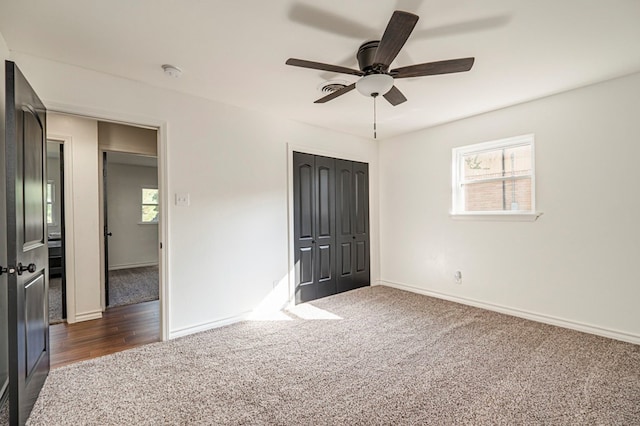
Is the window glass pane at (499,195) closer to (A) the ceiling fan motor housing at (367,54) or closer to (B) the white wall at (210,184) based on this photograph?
(B) the white wall at (210,184)

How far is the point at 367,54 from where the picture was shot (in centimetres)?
216

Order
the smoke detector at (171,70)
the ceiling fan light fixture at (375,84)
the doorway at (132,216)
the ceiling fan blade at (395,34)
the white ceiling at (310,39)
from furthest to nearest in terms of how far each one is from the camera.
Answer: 1. the doorway at (132,216)
2. the smoke detector at (171,70)
3. the ceiling fan light fixture at (375,84)
4. the white ceiling at (310,39)
5. the ceiling fan blade at (395,34)

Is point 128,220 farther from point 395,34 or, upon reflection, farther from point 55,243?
point 395,34

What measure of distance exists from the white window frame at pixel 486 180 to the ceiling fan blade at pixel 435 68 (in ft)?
6.47

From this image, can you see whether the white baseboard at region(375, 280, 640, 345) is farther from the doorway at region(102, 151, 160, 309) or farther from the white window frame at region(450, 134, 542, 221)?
the doorway at region(102, 151, 160, 309)

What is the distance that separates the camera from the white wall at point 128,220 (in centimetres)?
662

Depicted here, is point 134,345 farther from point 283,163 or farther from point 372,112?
point 372,112

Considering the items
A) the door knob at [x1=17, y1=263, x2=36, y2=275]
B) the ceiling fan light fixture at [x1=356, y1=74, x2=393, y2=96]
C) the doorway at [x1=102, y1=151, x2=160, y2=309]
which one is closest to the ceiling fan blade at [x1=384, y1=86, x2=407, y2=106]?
the ceiling fan light fixture at [x1=356, y1=74, x2=393, y2=96]

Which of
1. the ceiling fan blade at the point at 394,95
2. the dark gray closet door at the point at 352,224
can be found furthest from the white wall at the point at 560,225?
the ceiling fan blade at the point at 394,95

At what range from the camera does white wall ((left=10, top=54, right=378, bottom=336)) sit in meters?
2.60

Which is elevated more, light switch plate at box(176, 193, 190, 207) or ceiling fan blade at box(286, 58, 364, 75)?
ceiling fan blade at box(286, 58, 364, 75)

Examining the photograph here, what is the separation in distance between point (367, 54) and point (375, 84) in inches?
9.2

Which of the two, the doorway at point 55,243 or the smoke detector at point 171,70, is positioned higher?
the smoke detector at point 171,70

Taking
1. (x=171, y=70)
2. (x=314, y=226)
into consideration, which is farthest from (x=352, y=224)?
(x=171, y=70)
